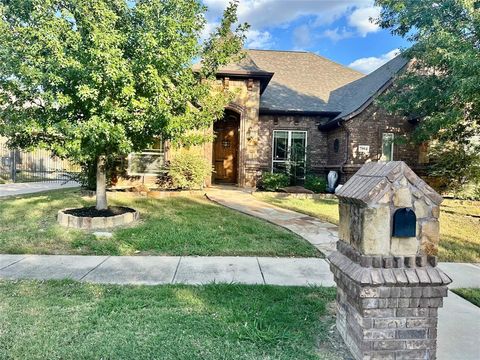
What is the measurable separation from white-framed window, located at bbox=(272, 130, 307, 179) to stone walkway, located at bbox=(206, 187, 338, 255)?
10.8ft

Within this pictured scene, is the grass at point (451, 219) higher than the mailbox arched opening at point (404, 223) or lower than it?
lower

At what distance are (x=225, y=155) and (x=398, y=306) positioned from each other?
12919mm

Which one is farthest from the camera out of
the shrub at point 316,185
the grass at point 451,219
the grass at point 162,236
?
the shrub at point 316,185

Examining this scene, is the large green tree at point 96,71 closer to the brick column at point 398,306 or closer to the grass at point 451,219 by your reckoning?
the grass at point 451,219

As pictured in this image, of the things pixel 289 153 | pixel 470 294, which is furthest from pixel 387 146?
pixel 470 294

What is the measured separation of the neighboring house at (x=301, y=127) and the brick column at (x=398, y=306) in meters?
9.85

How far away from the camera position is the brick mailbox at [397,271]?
A: 2.28 m

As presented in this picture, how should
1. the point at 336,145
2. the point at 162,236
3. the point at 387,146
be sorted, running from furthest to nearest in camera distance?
the point at 336,145
the point at 387,146
the point at 162,236

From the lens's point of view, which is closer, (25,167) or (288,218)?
(288,218)

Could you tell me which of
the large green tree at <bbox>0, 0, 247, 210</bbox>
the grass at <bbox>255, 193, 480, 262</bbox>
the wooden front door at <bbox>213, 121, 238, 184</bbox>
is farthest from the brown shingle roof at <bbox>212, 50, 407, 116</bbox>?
the large green tree at <bbox>0, 0, 247, 210</bbox>

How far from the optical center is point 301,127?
46.2 ft

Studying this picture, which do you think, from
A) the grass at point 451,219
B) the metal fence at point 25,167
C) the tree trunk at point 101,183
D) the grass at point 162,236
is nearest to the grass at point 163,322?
the grass at point 162,236

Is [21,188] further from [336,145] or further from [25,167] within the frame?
[336,145]

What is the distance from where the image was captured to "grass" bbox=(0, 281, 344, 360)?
2.49m
